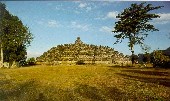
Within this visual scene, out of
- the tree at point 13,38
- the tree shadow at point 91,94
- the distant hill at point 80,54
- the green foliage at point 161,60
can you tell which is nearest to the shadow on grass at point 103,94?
the tree shadow at point 91,94

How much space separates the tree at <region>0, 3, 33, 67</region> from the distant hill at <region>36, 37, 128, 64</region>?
17.6m

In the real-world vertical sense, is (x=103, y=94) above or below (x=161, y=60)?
below

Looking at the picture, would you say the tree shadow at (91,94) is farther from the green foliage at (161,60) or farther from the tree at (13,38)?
the green foliage at (161,60)

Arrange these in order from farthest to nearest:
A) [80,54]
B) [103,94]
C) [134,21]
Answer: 1. [80,54]
2. [134,21]
3. [103,94]

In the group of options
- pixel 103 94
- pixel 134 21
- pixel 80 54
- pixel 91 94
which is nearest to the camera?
pixel 103 94

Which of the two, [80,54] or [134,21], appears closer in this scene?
[134,21]

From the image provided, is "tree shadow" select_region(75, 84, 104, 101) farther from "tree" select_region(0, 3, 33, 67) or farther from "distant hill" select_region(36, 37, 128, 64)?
"distant hill" select_region(36, 37, 128, 64)

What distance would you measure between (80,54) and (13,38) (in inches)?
1298

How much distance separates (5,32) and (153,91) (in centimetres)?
2269

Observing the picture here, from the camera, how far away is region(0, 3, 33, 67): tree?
1122 inches

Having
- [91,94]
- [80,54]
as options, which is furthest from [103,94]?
[80,54]

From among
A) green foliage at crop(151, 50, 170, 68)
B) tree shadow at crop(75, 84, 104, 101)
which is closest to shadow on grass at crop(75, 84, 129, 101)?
tree shadow at crop(75, 84, 104, 101)

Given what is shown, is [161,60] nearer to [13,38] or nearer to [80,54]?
[13,38]

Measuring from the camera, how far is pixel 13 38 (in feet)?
105
